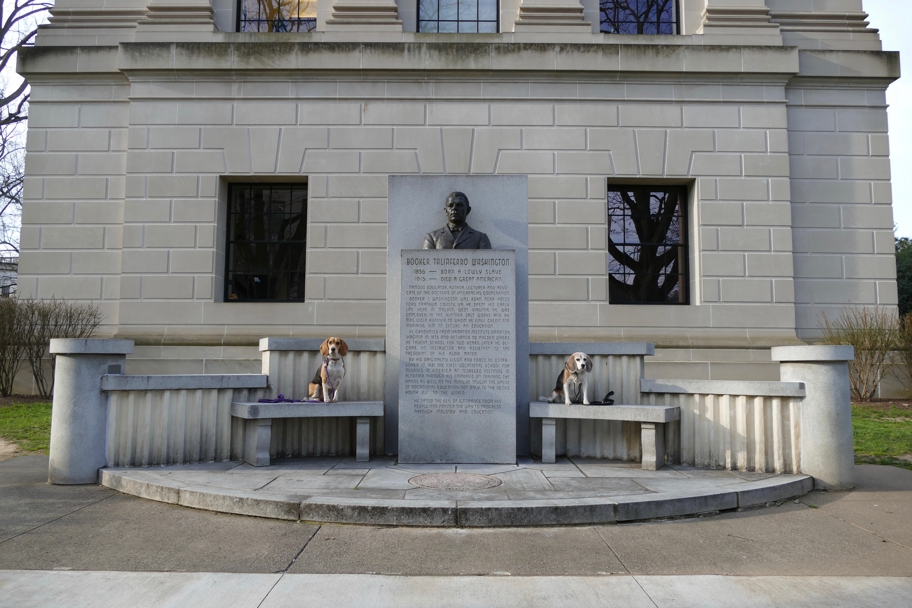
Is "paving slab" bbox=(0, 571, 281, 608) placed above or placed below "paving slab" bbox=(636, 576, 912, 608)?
below

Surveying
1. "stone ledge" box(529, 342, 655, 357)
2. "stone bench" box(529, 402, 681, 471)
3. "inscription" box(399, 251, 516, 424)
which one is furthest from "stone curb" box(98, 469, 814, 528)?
"stone ledge" box(529, 342, 655, 357)

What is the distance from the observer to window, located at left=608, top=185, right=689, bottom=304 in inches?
584

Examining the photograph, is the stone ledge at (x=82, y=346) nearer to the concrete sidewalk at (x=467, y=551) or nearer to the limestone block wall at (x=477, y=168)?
the concrete sidewalk at (x=467, y=551)

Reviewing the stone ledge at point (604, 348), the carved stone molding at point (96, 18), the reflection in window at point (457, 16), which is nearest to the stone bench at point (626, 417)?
→ the stone ledge at point (604, 348)

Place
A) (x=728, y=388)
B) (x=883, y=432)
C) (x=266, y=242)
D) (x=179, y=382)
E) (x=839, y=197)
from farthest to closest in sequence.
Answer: (x=266, y=242)
(x=839, y=197)
(x=883, y=432)
(x=179, y=382)
(x=728, y=388)

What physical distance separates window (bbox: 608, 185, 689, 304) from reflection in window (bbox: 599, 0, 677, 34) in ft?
13.2

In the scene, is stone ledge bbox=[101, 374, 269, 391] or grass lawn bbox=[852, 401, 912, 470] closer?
stone ledge bbox=[101, 374, 269, 391]

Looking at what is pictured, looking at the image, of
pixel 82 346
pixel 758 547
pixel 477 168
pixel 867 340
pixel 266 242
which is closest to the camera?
pixel 758 547

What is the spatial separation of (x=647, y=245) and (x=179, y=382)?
35.0ft

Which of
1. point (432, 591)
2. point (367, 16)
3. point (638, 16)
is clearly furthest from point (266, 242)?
point (432, 591)

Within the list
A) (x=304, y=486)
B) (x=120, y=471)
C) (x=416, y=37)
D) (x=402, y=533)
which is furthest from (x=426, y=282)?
(x=416, y=37)

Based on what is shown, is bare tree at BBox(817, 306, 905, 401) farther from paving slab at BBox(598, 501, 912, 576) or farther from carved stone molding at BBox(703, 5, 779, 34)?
paving slab at BBox(598, 501, 912, 576)

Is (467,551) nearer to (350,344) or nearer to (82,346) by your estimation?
(350,344)

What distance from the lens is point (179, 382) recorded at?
8242 mm
